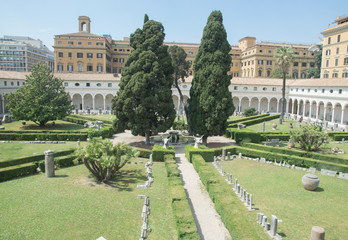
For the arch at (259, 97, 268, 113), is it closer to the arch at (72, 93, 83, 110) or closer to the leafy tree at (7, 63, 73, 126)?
the arch at (72, 93, 83, 110)

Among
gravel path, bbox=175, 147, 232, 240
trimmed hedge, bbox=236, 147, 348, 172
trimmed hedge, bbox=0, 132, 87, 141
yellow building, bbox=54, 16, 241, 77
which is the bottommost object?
gravel path, bbox=175, 147, 232, 240

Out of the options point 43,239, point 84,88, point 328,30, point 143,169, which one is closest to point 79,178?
point 143,169

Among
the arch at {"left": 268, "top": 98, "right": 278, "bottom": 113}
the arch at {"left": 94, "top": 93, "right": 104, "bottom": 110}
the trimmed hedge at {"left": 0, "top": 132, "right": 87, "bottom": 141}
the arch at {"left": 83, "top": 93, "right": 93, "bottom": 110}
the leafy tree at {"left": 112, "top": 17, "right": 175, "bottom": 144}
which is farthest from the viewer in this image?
the arch at {"left": 268, "top": 98, "right": 278, "bottom": 113}

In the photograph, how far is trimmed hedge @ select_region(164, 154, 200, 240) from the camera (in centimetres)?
1076

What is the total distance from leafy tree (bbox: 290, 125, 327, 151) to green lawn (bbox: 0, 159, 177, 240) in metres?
15.6

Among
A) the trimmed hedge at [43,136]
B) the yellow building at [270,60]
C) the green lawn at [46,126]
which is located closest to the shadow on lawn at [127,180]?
the trimmed hedge at [43,136]

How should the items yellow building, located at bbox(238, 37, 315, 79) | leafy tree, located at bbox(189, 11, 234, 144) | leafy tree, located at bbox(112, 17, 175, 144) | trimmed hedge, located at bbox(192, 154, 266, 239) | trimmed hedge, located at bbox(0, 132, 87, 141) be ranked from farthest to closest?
yellow building, located at bbox(238, 37, 315, 79)
trimmed hedge, located at bbox(0, 132, 87, 141)
leafy tree, located at bbox(189, 11, 234, 144)
leafy tree, located at bbox(112, 17, 175, 144)
trimmed hedge, located at bbox(192, 154, 266, 239)

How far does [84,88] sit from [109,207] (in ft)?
149

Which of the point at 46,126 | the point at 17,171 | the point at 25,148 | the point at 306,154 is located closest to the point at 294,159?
the point at 306,154

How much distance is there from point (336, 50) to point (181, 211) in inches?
2453

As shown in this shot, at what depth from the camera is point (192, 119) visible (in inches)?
1168

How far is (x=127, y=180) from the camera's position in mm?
18375

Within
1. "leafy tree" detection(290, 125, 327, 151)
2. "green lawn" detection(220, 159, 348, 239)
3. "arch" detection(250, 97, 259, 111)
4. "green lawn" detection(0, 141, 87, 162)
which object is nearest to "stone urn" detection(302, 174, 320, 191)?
"green lawn" detection(220, 159, 348, 239)

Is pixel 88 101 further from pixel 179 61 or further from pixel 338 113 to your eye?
pixel 338 113
